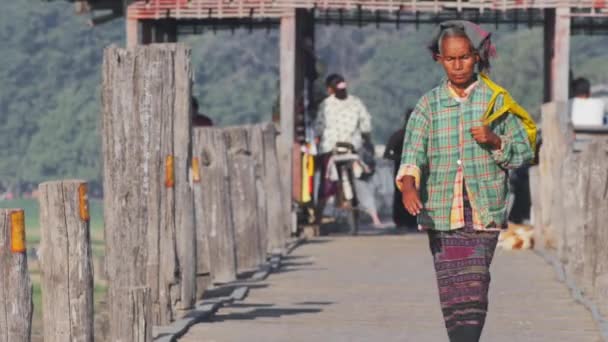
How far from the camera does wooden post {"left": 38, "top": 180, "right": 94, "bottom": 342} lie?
8.64m

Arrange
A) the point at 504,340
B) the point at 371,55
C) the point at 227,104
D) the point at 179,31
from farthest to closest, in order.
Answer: the point at 371,55, the point at 227,104, the point at 179,31, the point at 504,340

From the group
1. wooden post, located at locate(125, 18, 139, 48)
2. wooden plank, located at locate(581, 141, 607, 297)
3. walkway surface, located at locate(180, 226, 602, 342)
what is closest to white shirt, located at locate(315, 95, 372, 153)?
wooden post, located at locate(125, 18, 139, 48)

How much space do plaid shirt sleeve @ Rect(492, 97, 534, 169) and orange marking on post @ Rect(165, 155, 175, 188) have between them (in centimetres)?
369

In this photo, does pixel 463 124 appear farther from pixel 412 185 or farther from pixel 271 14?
pixel 271 14

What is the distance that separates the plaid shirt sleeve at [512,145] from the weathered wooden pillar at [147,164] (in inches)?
131

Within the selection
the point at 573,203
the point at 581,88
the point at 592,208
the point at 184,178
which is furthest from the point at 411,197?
the point at 581,88

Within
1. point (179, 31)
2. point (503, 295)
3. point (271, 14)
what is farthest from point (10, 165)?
point (503, 295)

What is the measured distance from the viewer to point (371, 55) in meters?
99.5

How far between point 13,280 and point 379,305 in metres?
5.42

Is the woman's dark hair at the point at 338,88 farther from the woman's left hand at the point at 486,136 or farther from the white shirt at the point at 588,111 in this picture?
the woman's left hand at the point at 486,136

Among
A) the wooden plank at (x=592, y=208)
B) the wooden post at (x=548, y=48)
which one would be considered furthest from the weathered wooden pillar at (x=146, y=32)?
the wooden plank at (x=592, y=208)

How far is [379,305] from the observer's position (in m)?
13.0

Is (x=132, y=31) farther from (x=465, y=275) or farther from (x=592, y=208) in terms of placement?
(x=465, y=275)

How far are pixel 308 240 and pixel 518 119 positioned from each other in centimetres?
1215
